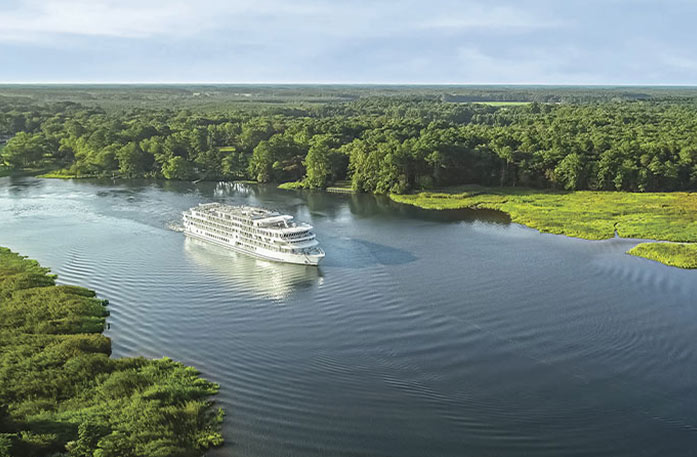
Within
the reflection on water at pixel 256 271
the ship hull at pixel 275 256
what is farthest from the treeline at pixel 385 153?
the reflection on water at pixel 256 271

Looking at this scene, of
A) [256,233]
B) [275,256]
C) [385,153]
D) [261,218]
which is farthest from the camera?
[385,153]

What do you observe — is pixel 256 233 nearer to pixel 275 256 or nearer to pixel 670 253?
pixel 275 256

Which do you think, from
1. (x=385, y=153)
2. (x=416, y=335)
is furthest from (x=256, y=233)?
(x=385, y=153)

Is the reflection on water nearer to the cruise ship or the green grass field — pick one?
the cruise ship

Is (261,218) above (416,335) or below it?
above

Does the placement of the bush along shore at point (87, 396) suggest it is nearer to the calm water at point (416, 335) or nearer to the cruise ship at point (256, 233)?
the calm water at point (416, 335)

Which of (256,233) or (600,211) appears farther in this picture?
(600,211)
